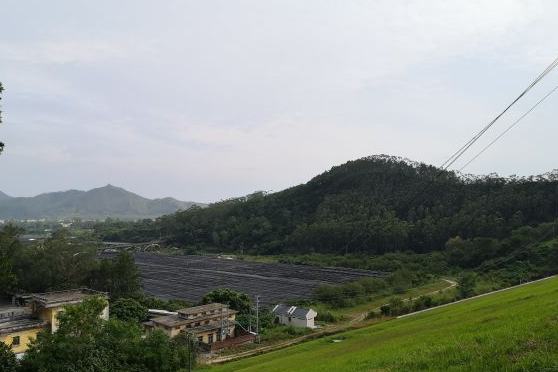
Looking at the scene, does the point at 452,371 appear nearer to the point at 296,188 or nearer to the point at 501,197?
the point at 501,197

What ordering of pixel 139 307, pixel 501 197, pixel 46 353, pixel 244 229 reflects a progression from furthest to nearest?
1. pixel 244 229
2. pixel 501 197
3. pixel 139 307
4. pixel 46 353

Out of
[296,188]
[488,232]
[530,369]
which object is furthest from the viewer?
[296,188]

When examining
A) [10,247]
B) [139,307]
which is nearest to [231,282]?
[139,307]

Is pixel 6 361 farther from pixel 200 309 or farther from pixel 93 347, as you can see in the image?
pixel 200 309

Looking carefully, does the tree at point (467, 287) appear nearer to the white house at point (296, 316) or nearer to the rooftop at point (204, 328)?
the white house at point (296, 316)

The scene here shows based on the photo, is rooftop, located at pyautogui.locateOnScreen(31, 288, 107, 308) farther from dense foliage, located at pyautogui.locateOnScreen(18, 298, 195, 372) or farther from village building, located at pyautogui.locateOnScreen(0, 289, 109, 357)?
dense foliage, located at pyautogui.locateOnScreen(18, 298, 195, 372)

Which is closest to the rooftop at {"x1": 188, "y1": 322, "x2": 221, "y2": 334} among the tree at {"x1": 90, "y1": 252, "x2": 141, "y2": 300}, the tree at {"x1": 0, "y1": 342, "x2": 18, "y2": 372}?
the tree at {"x1": 90, "y1": 252, "x2": 141, "y2": 300}
